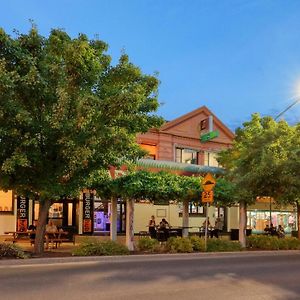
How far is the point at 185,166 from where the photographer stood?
29.8 m

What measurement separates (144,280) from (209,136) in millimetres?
26596

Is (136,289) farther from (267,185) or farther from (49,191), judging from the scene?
(267,185)

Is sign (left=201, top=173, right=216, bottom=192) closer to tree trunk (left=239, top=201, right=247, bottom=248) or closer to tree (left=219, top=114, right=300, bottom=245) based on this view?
tree (left=219, top=114, right=300, bottom=245)

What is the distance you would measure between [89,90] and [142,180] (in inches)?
205

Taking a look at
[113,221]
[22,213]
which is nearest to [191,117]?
[22,213]

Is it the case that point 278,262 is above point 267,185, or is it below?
below

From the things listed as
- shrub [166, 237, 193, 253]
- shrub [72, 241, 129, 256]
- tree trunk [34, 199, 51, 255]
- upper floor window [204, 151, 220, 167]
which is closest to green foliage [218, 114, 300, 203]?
shrub [166, 237, 193, 253]

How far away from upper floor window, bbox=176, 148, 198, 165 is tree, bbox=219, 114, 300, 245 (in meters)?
11.9

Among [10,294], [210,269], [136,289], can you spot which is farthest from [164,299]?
[210,269]

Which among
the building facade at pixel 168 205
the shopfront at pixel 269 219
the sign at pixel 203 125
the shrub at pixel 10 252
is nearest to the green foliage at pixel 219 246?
the building facade at pixel 168 205

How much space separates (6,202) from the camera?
98.5 ft

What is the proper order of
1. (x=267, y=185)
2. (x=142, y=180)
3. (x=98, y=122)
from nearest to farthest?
(x=98, y=122) → (x=142, y=180) → (x=267, y=185)

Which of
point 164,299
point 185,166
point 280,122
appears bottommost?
point 164,299

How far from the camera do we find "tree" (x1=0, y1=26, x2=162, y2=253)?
16.8 m
